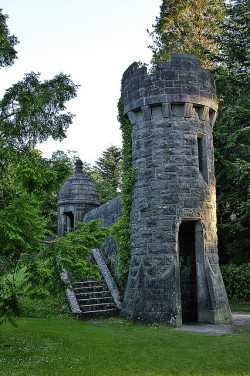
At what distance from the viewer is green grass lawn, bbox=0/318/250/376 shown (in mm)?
5148

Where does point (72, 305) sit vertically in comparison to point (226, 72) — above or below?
below

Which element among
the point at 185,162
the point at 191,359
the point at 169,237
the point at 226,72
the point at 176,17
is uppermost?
the point at 176,17

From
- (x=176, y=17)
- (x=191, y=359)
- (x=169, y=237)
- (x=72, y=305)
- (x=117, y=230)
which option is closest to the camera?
(x=191, y=359)

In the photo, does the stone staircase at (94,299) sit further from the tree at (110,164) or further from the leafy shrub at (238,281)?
the tree at (110,164)

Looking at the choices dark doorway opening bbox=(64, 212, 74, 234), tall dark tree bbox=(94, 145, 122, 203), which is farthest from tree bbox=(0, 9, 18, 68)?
tall dark tree bbox=(94, 145, 122, 203)

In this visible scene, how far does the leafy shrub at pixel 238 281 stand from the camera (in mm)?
14055

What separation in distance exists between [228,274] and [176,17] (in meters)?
17.1

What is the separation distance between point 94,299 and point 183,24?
17.8 metres

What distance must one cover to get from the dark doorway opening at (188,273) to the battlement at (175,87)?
3.26 metres

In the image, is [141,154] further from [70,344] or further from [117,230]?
[70,344]

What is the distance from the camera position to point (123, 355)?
19.4 feet

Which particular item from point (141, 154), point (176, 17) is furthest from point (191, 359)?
point (176, 17)

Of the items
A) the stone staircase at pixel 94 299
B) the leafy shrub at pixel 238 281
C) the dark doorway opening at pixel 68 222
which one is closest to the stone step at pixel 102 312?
the stone staircase at pixel 94 299

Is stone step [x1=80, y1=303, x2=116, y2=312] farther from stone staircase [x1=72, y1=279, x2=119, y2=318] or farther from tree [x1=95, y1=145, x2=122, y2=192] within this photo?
tree [x1=95, y1=145, x2=122, y2=192]
